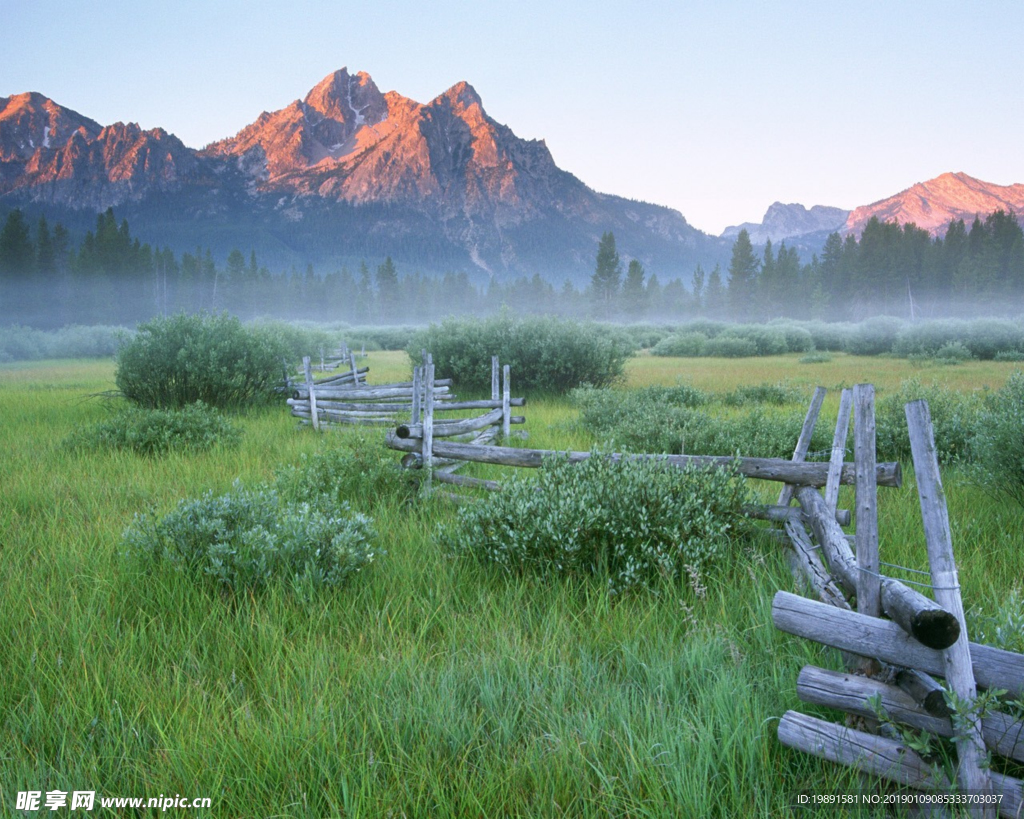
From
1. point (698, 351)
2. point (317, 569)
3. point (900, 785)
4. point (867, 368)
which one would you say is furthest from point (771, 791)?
point (698, 351)

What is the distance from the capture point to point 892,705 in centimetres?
219

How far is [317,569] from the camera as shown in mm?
3986

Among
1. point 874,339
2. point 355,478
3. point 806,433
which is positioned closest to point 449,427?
point 355,478

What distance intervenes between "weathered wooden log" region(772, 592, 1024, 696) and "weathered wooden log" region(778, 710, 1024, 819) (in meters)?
0.30

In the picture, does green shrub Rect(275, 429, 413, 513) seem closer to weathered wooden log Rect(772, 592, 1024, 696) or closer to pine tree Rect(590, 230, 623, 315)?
weathered wooden log Rect(772, 592, 1024, 696)

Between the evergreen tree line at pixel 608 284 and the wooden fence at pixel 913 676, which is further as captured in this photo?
the evergreen tree line at pixel 608 284

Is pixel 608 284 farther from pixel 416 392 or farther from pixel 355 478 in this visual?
pixel 355 478

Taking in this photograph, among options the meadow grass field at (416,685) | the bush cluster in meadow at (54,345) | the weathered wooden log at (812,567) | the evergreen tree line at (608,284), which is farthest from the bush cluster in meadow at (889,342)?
the evergreen tree line at (608,284)

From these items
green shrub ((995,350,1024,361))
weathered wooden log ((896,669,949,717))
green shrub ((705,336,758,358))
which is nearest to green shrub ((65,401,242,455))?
weathered wooden log ((896,669,949,717))

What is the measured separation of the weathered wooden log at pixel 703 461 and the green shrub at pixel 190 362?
7881 millimetres

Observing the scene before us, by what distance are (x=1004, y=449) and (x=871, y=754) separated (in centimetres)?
A: 495

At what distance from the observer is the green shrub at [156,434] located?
29.0ft

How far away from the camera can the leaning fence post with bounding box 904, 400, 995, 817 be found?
193 centimetres

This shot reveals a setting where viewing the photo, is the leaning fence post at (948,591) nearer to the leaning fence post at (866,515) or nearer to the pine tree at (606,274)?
the leaning fence post at (866,515)
